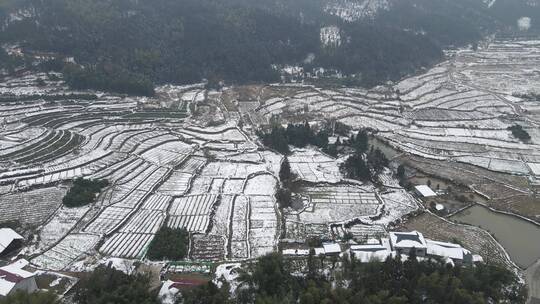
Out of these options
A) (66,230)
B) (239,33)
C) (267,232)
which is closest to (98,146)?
→ (66,230)

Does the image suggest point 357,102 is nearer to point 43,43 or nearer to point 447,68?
point 447,68

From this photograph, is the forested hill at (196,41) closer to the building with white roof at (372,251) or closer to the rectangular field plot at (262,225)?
the rectangular field plot at (262,225)

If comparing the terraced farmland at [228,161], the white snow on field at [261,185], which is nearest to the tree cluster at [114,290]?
the terraced farmland at [228,161]

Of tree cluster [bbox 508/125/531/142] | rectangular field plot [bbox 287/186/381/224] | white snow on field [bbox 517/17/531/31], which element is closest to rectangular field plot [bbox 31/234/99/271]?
rectangular field plot [bbox 287/186/381/224]

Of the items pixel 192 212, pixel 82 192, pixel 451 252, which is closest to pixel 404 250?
pixel 451 252

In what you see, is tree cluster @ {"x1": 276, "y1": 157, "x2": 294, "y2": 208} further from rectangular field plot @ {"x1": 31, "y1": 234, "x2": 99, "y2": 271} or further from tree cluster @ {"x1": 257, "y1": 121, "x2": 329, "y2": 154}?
rectangular field plot @ {"x1": 31, "y1": 234, "x2": 99, "y2": 271}

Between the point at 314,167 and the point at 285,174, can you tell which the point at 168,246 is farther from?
the point at 314,167

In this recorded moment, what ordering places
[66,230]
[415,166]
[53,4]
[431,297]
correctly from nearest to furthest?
[431,297] → [66,230] → [415,166] → [53,4]
